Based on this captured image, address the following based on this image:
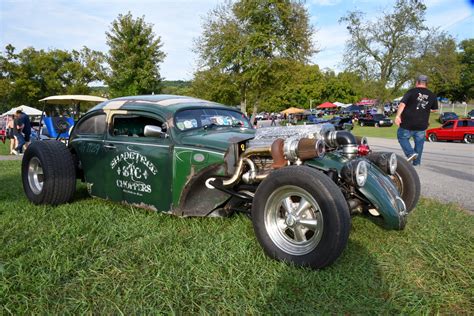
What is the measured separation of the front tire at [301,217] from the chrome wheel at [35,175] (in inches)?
134

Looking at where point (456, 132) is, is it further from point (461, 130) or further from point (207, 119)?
point (207, 119)

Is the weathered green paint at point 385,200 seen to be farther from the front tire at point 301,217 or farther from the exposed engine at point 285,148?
the front tire at point 301,217

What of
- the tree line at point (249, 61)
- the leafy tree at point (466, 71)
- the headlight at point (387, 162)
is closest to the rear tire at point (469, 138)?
the tree line at point (249, 61)

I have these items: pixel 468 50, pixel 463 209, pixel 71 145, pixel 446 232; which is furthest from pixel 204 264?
pixel 468 50

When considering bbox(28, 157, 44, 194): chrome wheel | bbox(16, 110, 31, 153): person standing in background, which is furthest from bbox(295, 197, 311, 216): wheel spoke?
bbox(16, 110, 31, 153): person standing in background

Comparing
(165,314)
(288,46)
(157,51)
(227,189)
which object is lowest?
(165,314)

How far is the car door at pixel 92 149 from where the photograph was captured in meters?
4.41

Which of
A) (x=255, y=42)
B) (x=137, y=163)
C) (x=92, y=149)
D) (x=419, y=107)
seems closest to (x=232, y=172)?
(x=137, y=163)

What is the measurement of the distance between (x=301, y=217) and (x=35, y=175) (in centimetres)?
392

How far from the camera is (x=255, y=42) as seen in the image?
18484mm

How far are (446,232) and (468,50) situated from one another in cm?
6976

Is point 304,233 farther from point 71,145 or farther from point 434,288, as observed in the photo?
point 71,145

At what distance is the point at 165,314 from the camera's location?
2.22 meters

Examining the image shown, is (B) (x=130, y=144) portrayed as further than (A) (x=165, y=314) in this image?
Yes
